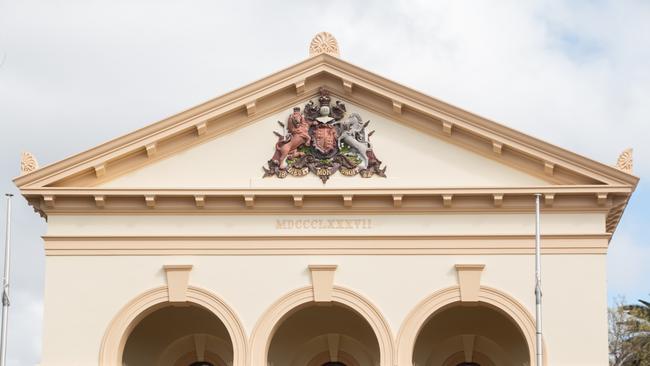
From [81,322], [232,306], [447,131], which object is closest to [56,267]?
[81,322]

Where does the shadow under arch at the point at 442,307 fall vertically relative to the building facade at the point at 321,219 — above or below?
below

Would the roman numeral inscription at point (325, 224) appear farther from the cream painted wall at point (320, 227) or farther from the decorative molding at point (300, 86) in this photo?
the decorative molding at point (300, 86)

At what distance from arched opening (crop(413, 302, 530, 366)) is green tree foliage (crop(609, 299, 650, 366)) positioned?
723 inches

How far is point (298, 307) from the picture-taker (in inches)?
1244

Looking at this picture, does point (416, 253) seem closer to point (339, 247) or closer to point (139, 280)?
point (339, 247)

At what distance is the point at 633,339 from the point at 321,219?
23.7 meters

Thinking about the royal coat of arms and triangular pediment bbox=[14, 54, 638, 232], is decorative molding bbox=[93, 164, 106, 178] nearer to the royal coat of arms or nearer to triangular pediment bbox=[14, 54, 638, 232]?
triangular pediment bbox=[14, 54, 638, 232]

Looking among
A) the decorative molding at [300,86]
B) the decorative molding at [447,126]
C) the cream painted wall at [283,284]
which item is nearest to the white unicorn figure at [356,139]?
the decorative molding at [300,86]

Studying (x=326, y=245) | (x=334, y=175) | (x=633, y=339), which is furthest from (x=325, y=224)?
(x=633, y=339)

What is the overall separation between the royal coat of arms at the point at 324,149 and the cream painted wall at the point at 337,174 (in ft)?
0.56

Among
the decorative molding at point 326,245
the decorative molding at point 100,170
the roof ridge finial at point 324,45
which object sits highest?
the roof ridge finial at point 324,45

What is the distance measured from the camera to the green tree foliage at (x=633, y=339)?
51.3 meters

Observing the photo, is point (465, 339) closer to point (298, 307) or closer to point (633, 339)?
point (298, 307)

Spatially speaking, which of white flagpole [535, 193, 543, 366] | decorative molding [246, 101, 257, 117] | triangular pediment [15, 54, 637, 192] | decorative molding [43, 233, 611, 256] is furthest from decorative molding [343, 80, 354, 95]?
white flagpole [535, 193, 543, 366]
